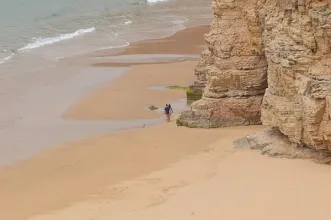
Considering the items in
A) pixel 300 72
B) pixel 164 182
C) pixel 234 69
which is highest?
pixel 300 72

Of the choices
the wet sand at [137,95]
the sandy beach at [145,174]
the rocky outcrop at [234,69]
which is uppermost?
the rocky outcrop at [234,69]

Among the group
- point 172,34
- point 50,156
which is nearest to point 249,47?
point 50,156

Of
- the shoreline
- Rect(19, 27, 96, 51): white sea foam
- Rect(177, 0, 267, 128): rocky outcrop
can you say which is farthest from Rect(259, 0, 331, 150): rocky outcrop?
Rect(19, 27, 96, 51): white sea foam

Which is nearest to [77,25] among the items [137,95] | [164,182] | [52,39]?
[52,39]

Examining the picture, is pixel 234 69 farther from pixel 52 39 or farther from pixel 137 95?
pixel 52 39

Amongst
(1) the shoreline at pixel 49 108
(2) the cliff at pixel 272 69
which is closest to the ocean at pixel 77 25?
(1) the shoreline at pixel 49 108

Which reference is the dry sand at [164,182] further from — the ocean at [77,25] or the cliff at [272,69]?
the ocean at [77,25]
